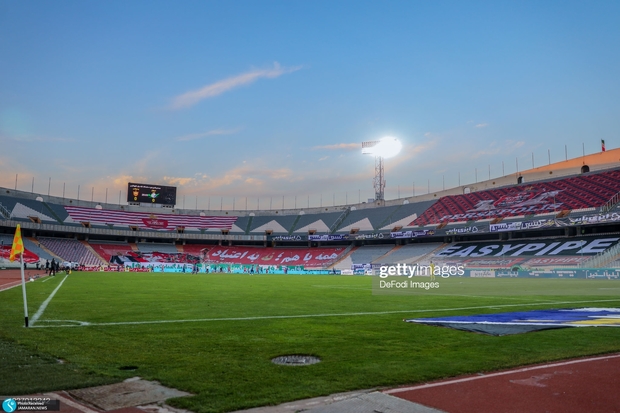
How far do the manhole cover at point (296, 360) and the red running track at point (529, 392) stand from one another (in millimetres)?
1844

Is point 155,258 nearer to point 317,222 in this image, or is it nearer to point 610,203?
point 317,222

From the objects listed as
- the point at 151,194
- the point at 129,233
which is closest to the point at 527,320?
the point at 129,233

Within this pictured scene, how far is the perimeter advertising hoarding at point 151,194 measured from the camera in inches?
3637

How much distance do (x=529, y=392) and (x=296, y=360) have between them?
11.0 ft

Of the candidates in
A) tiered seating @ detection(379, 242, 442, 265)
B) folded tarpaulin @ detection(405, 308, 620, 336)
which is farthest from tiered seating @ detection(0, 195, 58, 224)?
folded tarpaulin @ detection(405, 308, 620, 336)

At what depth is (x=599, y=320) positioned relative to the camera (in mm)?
11938

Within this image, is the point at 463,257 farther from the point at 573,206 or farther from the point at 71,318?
the point at 71,318

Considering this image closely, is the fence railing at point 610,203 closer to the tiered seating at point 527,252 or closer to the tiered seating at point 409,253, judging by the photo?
the tiered seating at point 527,252

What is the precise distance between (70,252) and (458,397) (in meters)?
81.0

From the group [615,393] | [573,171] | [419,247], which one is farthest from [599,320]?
[573,171]

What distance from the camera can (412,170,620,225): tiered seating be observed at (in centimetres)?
5978

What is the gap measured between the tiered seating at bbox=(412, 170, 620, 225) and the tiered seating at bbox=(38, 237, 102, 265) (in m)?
55.6

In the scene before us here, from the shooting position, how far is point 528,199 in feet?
223

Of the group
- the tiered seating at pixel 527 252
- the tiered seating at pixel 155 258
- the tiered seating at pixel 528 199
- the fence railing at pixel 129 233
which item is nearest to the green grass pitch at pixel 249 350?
the tiered seating at pixel 527 252
